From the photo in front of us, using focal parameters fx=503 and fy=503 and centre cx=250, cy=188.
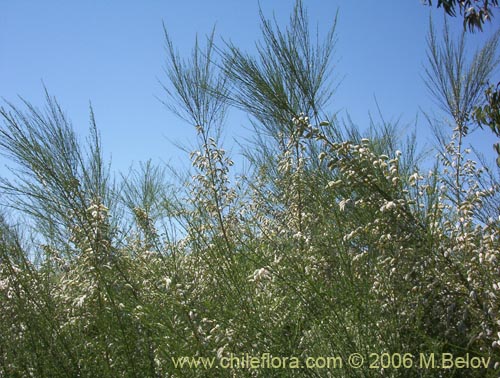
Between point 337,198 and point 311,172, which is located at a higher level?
point 311,172

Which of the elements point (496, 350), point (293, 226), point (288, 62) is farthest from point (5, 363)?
point (496, 350)

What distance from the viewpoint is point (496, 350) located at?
6.64ft

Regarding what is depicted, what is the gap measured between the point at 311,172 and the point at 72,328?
1.64m

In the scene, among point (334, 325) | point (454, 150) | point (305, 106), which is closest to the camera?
point (334, 325)

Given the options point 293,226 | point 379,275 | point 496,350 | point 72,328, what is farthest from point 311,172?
point 72,328

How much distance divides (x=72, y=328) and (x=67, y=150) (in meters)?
1.03

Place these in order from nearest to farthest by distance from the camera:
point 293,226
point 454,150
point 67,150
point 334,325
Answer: point 334,325 < point 67,150 < point 293,226 < point 454,150

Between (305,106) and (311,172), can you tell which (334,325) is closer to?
(311,172)

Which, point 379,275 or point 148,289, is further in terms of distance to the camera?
point 148,289

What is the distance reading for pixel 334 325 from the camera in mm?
1931

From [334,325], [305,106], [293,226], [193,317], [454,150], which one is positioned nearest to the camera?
[334,325]

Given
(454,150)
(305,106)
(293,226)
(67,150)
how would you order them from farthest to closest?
(454,150)
(293,226)
(305,106)
(67,150)

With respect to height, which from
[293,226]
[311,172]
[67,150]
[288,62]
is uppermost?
[288,62]

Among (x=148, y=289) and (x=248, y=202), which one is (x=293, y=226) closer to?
(x=248, y=202)
